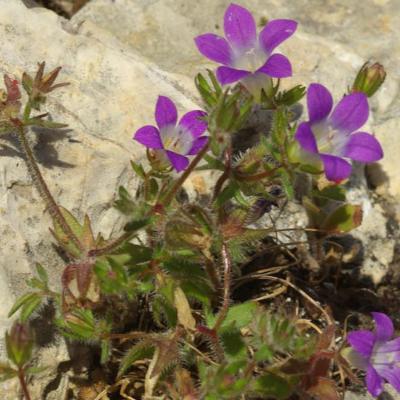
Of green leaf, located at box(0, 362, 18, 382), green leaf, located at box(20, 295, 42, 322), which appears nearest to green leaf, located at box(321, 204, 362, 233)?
green leaf, located at box(20, 295, 42, 322)

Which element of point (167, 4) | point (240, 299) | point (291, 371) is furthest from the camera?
point (167, 4)

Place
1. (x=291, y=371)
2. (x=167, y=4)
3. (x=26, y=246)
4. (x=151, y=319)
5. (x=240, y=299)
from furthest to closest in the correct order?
(x=167, y=4)
(x=240, y=299)
(x=151, y=319)
(x=26, y=246)
(x=291, y=371)

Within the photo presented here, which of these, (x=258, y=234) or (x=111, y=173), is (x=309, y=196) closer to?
(x=258, y=234)

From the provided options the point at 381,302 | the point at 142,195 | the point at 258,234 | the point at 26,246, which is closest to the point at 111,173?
the point at 142,195

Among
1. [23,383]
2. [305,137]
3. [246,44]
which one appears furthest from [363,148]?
[23,383]

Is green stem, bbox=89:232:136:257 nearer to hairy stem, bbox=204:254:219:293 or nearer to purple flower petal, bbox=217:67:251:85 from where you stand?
hairy stem, bbox=204:254:219:293

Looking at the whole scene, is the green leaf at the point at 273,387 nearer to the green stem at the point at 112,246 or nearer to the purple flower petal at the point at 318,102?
the green stem at the point at 112,246

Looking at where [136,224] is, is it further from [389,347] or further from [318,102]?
[389,347]

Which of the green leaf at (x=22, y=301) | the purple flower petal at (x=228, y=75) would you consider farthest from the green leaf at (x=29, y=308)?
the purple flower petal at (x=228, y=75)
